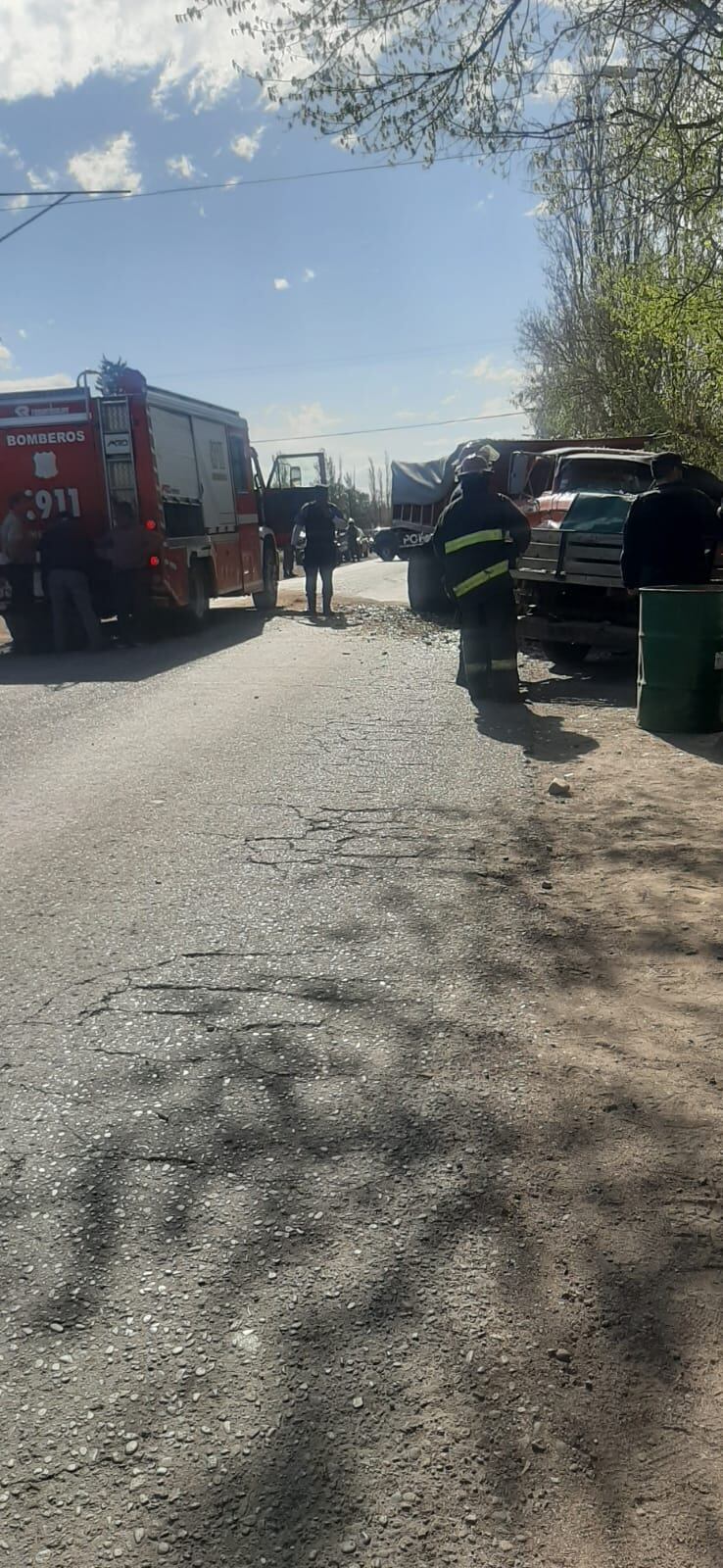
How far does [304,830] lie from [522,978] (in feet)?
6.77

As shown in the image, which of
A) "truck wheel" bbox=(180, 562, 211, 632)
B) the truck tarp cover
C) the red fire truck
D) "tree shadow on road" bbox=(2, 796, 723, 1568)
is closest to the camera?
"tree shadow on road" bbox=(2, 796, 723, 1568)

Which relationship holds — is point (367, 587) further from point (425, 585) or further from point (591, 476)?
point (591, 476)

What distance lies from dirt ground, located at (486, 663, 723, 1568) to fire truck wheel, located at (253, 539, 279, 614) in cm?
1400

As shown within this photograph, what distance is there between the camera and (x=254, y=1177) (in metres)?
2.84

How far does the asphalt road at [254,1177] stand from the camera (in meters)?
1.96

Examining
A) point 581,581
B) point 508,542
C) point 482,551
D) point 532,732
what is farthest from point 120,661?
point 532,732

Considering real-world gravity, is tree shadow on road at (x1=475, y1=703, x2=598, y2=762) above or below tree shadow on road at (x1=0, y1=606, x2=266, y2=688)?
below

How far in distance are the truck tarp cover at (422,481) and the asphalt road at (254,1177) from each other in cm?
1238

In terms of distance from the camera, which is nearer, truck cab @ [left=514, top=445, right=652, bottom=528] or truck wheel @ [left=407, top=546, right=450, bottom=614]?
truck cab @ [left=514, top=445, right=652, bottom=528]

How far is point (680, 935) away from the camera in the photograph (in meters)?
4.39

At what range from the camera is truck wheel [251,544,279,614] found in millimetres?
18953

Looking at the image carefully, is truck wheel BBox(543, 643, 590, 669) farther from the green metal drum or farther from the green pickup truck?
the green metal drum

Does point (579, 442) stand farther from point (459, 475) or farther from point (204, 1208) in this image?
point (204, 1208)

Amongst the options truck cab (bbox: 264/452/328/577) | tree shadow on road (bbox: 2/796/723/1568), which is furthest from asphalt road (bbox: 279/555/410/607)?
tree shadow on road (bbox: 2/796/723/1568)
